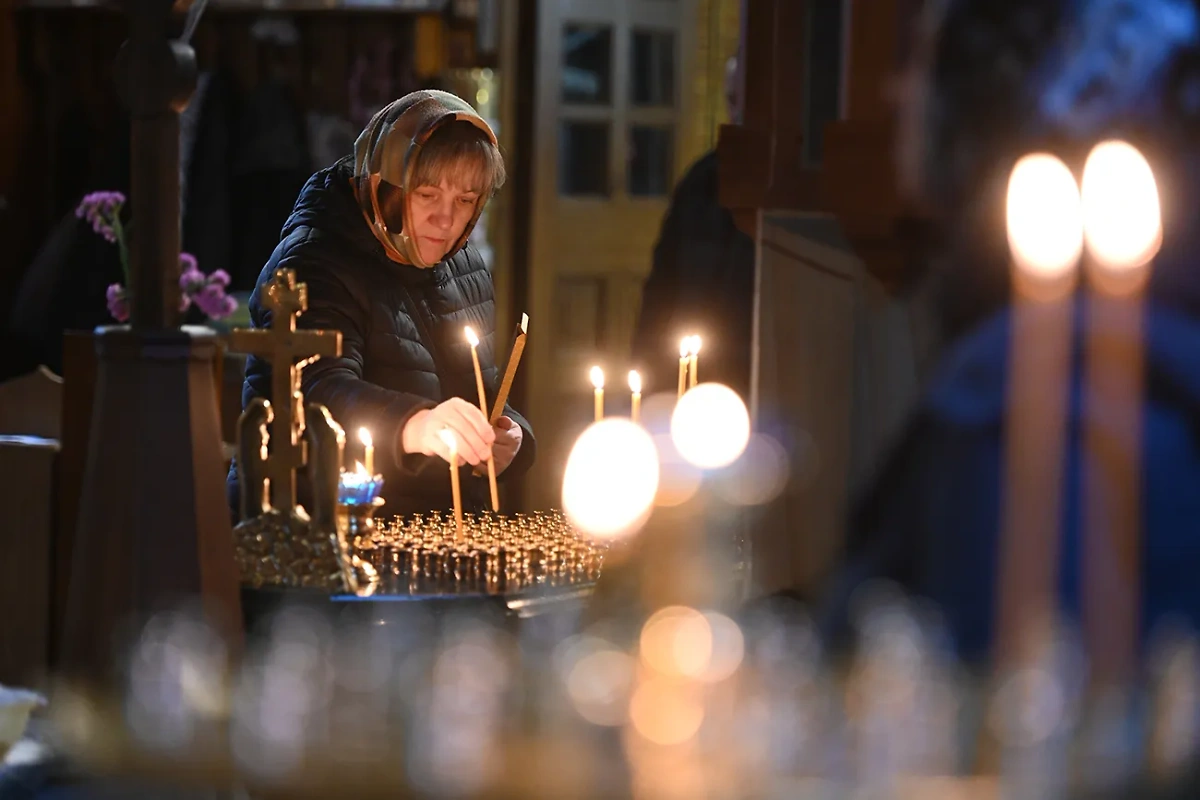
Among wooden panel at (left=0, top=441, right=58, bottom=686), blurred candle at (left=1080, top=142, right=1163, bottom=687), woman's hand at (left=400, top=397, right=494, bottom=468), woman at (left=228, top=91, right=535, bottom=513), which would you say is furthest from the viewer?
wooden panel at (left=0, top=441, right=58, bottom=686)

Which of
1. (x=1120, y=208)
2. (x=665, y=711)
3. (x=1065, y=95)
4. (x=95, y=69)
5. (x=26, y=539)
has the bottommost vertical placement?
(x=26, y=539)

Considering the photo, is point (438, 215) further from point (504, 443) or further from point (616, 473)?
point (616, 473)

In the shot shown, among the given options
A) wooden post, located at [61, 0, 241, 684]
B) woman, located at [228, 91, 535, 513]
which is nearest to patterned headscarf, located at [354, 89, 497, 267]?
woman, located at [228, 91, 535, 513]

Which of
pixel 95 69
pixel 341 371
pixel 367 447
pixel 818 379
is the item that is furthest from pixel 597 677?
pixel 95 69

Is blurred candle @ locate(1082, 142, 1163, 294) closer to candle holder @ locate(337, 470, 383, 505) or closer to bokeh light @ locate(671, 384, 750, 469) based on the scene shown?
bokeh light @ locate(671, 384, 750, 469)

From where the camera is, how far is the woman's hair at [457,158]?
87.9 inches

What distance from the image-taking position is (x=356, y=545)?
76.9 inches

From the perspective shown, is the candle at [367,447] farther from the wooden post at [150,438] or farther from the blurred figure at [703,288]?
the blurred figure at [703,288]

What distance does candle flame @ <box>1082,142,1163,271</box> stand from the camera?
1.49 m

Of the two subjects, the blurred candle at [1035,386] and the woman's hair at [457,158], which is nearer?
the blurred candle at [1035,386]

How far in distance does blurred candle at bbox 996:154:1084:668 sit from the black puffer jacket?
907 millimetres

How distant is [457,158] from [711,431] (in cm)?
82

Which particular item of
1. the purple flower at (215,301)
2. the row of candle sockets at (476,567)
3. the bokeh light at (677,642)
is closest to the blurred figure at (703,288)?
the purple flower at (215,301)

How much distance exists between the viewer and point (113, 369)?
1636 mm
